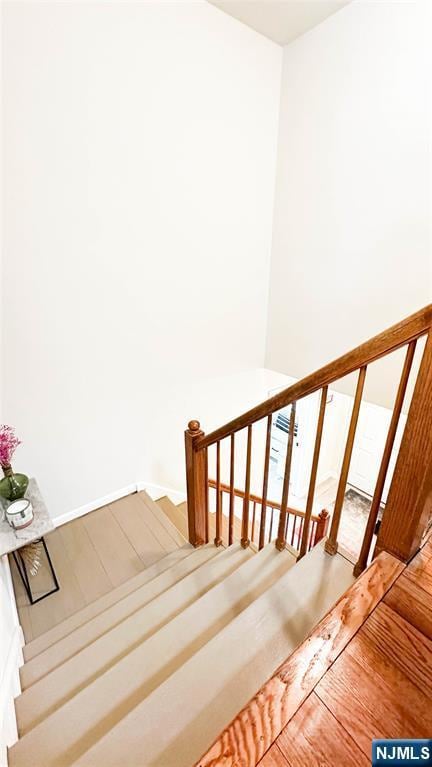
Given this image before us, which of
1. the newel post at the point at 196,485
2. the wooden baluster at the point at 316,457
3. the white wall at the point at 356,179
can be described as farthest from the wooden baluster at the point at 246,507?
the white wall at the point at 356,179

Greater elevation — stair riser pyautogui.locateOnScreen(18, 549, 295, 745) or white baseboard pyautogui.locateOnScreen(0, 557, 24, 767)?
stair riser pyautogui.locateOnScreen(18, 549, 295, 745)

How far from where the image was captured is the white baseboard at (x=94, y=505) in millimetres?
2516

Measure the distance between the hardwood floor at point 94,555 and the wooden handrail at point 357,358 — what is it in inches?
58.9

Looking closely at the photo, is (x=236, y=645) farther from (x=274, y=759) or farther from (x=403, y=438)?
(x=403, y=438)

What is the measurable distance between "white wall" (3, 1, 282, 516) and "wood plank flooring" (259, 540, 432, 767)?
81.3 inches

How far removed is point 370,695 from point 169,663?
75 centimetres

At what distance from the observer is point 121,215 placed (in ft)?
6.89

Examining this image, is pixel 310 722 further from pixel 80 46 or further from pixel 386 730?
pixel 80 46

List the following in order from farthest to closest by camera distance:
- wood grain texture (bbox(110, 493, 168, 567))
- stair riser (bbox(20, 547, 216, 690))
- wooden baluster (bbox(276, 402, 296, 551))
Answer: wood grain texture (bbox(110, 493, 168, 567)), stair riser (bbox(20, 547, 216, 690)), wooden baluster (bbox(276, 402, 296, 551))

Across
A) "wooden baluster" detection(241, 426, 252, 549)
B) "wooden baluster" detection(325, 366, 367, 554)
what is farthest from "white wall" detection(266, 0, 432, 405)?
"wooden baluster" detection(325, 366, 367, 554)

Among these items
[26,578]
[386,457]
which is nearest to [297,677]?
[386,457]

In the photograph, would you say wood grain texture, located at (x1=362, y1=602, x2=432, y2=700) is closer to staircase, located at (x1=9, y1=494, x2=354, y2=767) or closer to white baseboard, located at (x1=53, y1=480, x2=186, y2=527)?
staircase, located at (x1=9, y1=494, x2=354, y2=767)

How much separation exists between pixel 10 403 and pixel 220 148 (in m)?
2.37

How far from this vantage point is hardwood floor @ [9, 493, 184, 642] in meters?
1.94
